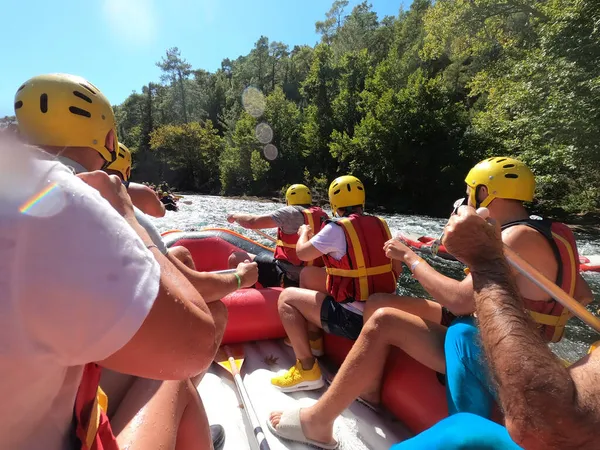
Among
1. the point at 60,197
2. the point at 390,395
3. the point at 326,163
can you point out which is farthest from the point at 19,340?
the point at 326,163

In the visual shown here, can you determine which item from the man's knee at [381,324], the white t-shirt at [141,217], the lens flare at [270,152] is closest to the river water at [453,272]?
the man's knee at [381,324]

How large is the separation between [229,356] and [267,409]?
2.55ft

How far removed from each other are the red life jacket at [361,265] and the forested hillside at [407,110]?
449 inches

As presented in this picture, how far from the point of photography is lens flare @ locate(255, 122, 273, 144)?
3859 centimetres

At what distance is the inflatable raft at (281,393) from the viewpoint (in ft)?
7.08

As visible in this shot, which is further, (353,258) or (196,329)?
(353,258)

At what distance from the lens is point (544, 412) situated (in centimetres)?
100

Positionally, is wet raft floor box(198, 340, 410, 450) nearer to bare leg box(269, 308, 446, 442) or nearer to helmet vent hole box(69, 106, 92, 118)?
bare leg box(269, 308, 446, 442)

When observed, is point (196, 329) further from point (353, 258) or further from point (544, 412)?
point (353, 258)

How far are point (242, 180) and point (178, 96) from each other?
24.6 meters

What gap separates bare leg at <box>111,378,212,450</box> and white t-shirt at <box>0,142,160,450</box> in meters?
0.73

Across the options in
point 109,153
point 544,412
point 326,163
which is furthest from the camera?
point 326,163

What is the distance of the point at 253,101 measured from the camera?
4744 cm

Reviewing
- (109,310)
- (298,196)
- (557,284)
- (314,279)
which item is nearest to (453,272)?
(298,196)
